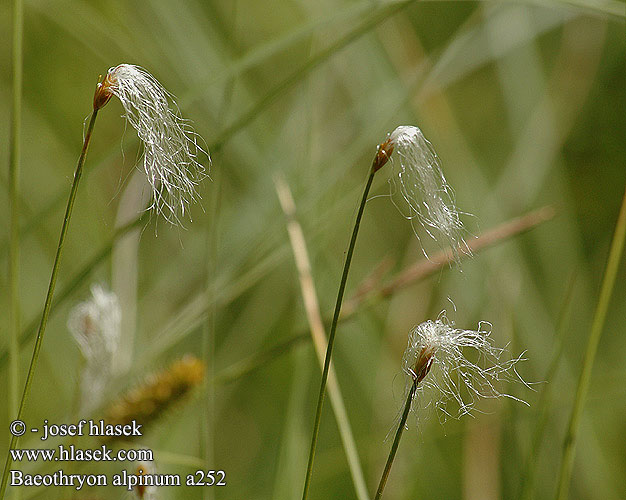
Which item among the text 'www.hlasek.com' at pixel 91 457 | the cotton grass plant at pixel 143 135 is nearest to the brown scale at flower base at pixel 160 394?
the text 'www.hlasek.com' at pixel 91 457

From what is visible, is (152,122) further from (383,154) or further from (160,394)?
(160,394)

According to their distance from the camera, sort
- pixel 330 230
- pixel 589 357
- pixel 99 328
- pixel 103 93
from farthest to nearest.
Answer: pixel 330 230, pixel 99 328, pixel 589 357, pixel 103 93

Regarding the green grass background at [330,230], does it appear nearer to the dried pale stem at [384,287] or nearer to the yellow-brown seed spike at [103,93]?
the dried pale stem at [384,287]

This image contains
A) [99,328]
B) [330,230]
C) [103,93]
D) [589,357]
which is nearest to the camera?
[103,93]

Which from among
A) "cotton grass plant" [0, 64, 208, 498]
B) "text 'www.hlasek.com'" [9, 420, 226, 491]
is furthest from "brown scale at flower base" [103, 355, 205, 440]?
"cotton grass plant" [0, 64, 208, 498]

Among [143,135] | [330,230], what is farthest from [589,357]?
[330,230]

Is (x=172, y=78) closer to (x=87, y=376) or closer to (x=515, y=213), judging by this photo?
(x=515, y=213)
